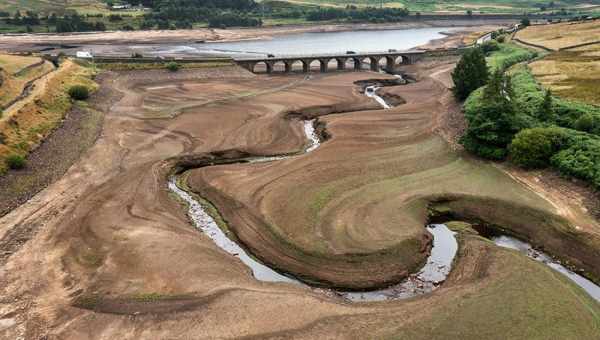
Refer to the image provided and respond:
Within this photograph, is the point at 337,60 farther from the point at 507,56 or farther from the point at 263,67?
the point at 507,56

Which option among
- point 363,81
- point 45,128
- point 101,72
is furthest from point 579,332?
point 101,72

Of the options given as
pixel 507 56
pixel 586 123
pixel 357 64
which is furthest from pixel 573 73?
pixel 357 64

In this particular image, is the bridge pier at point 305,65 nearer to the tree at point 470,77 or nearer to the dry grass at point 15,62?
the tree at point 470,77

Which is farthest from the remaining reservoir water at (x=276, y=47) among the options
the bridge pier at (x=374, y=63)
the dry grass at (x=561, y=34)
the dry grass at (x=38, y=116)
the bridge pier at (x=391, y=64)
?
the dry grass at (x=38, y=116)

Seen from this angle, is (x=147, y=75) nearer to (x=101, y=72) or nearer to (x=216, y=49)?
(x=101, y=72)

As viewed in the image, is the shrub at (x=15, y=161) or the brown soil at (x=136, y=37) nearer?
the shrub at (x=15, y=161)

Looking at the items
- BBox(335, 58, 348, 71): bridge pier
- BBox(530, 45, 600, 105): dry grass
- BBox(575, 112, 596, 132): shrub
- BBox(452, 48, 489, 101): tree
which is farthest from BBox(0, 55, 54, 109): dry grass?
BBox(530, 45, 600, 105): dry grass
